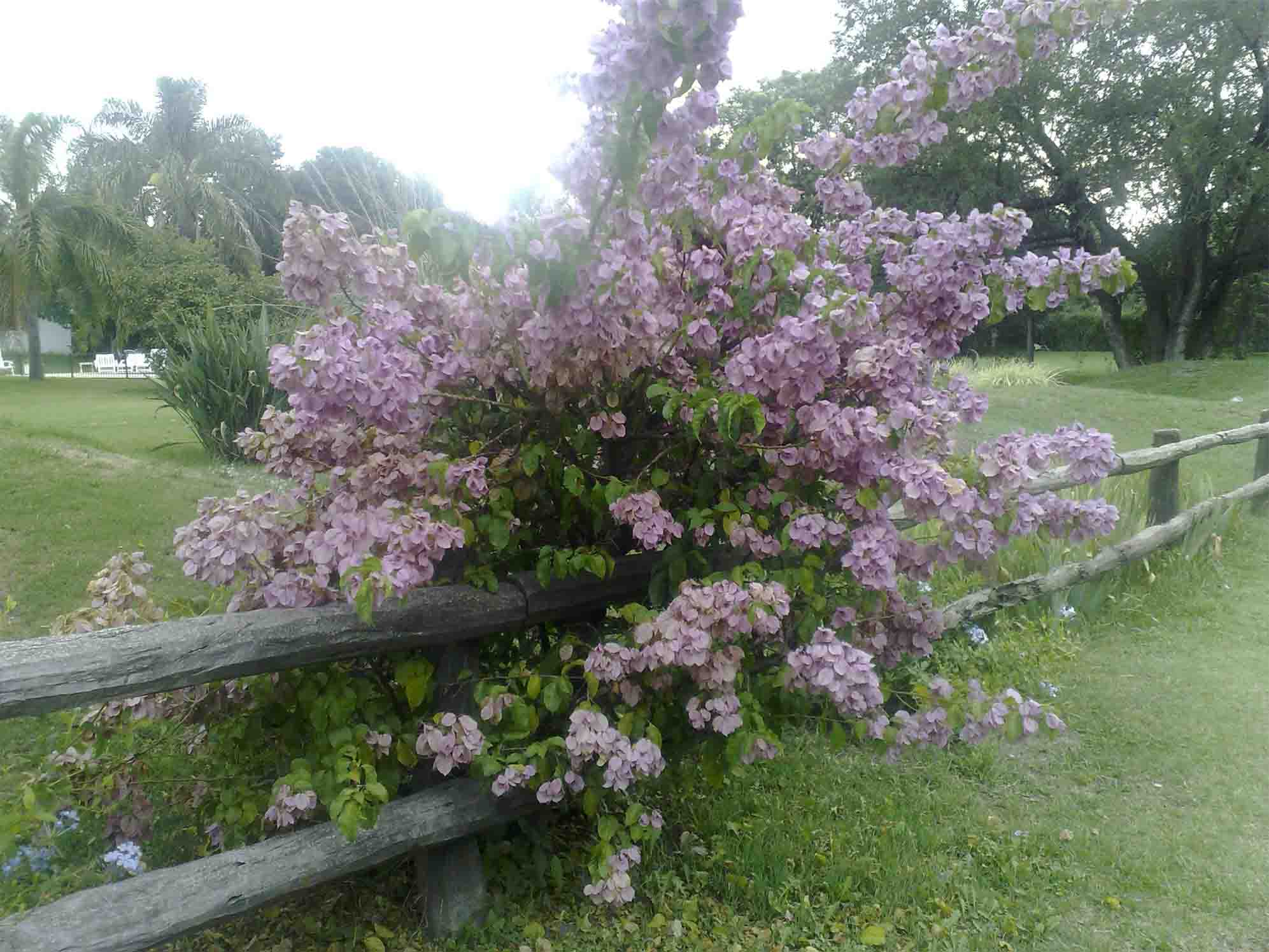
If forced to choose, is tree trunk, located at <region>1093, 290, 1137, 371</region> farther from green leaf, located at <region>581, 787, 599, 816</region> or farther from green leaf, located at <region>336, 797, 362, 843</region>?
green leaf, located at <region>336, 797, 362, 843</region>

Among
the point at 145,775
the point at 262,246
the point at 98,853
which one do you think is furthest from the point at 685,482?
the point at 262,246

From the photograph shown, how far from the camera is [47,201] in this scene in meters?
15.5

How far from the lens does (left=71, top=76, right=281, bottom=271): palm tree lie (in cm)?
3444

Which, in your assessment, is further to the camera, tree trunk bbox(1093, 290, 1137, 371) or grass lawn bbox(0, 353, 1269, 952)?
tree trunk bbox(1093, 290, 1137, 371)

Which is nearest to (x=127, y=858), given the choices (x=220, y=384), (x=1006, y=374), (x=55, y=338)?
(x=220, y=384)

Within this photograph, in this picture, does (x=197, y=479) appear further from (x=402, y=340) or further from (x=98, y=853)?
(x=402, y=340)

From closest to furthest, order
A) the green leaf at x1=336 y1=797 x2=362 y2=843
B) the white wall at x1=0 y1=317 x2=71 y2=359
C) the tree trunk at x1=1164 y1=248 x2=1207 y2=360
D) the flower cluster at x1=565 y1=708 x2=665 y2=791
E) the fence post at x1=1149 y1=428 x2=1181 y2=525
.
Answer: the green leaf at x1=336 y1=797 x2=362 y2=843
the flower cluster at x1=565 y1=708 x2=665 y2=791
the fence post at x1=1149 y1=428 x2=1181 y2=525
the tree trunk at x1=1164 y1=248 x2=1207 y2=360
the white wall at x1=0 y1=317 x2=71 y2=359

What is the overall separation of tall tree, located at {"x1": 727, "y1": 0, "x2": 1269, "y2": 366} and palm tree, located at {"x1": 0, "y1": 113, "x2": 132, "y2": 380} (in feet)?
44.2

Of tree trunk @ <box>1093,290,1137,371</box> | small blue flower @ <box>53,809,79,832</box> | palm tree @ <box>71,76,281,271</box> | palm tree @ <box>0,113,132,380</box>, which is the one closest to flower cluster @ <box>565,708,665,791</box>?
small blue flower @ <box>53,809,79,832</box>

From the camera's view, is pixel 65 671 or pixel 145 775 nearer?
pixel 65 671

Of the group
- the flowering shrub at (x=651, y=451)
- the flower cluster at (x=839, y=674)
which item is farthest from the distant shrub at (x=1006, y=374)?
the flower cluster at (x=839, y=674)

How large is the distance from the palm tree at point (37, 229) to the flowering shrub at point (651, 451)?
13078mm

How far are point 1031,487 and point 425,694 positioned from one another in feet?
10.1

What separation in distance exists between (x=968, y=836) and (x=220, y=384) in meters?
8.50
